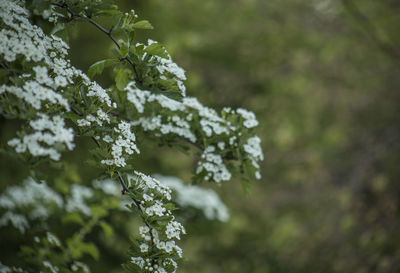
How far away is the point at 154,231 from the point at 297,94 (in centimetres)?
401

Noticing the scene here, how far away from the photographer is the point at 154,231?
1.46 meters

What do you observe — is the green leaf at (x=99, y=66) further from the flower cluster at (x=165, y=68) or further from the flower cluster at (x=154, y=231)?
the flower cluster at (x=154, y=231)

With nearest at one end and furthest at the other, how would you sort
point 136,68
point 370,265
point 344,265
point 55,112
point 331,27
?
point 55,112
point 136,68
point 370,265
point 344,265
point 331,27

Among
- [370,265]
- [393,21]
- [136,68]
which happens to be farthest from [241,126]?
[393,21]

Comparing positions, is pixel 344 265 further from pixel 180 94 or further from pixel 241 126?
pixel 180 94

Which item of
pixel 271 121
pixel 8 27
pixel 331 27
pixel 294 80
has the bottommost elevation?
pixel 8 27

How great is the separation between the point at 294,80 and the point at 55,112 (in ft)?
13.4

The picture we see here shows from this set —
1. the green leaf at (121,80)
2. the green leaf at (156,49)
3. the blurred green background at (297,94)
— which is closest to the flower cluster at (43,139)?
the green leaf at (121,80)

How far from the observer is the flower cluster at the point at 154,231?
1.41 metres

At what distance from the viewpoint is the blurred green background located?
4039mm

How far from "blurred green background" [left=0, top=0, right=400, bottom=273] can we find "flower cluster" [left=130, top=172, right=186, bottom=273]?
2600 millimetres

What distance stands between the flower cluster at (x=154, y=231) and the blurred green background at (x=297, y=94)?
260 centimetres

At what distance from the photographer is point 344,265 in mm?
3379

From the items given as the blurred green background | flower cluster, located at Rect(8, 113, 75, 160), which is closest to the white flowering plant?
flower cluster, located at Rect(8, 113, 75, 160)
